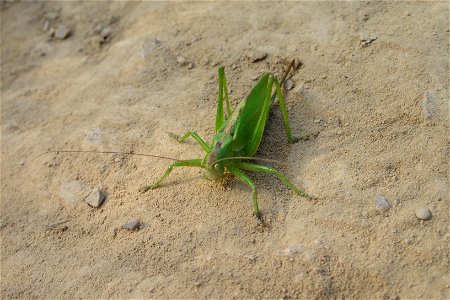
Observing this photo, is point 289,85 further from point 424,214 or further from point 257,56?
point 424,214

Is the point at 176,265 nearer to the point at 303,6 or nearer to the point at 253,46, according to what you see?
the point at 253,46

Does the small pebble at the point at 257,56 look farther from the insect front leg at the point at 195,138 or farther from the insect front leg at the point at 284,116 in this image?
the insect front leg at the point at 195,138

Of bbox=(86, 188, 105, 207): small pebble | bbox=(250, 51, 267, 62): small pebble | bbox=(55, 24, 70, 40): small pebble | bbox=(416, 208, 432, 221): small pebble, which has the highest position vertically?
bbox=(55, 24, 70, 40): small pebble

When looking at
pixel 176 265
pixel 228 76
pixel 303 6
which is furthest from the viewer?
pixel 303 6

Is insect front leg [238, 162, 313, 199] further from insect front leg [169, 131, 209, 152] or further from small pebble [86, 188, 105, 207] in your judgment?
small pebble [86, 188, 105, 207]

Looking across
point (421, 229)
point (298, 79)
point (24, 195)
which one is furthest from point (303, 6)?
point (24, 195)

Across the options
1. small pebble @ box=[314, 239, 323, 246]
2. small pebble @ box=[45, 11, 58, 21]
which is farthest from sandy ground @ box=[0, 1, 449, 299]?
small pebble @ box=[45, 11, 58, 21]

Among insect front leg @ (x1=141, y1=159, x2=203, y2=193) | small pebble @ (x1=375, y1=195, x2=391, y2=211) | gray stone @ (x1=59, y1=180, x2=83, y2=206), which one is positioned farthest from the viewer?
gray stone @ (x1=59, y1=180, x2=83, y2=206)
